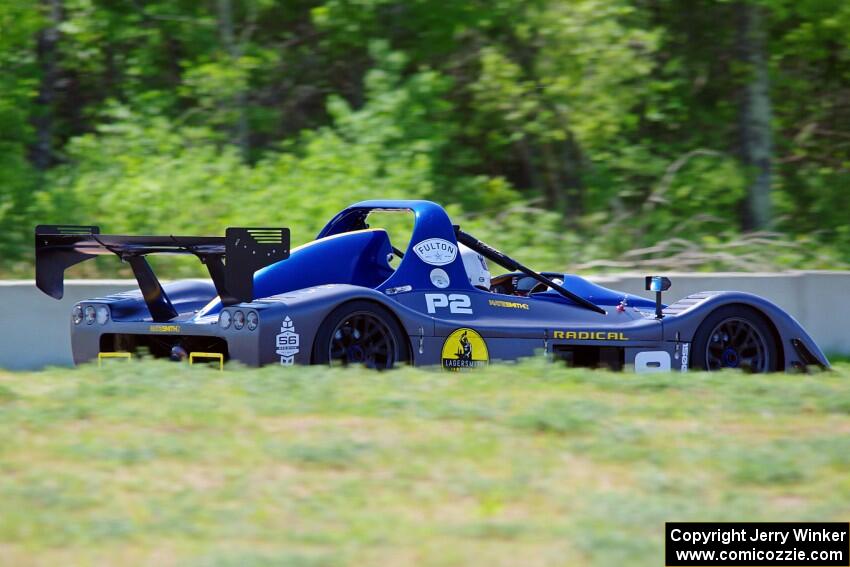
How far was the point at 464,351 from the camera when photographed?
927 centimetres

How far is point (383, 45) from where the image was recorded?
20.2 meters

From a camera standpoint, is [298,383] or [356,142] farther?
[356,142]

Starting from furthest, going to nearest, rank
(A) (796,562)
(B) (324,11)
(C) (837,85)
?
(C) (837,85) < (B) (324,11) < (A) (796,562)

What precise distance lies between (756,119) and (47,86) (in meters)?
11.3

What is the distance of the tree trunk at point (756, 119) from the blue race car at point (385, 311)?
9.93 metres

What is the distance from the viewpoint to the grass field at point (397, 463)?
16.3 feet

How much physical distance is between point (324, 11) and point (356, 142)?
284cm

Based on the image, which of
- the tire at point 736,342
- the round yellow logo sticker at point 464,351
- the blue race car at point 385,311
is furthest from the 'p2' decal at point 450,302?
the tire at point 736,342

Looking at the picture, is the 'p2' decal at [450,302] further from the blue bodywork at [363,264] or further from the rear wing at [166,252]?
the rear wing at [166,252]

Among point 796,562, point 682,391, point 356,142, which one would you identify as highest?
point 356,142

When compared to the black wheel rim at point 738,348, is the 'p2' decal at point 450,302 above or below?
above

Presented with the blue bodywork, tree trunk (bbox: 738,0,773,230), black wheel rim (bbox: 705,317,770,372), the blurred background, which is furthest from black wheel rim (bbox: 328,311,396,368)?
tree trunk (bbox: 738,0,773,230)

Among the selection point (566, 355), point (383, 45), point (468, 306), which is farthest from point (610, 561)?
point (383, 45)

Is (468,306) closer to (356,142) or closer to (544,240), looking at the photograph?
(544,240)
